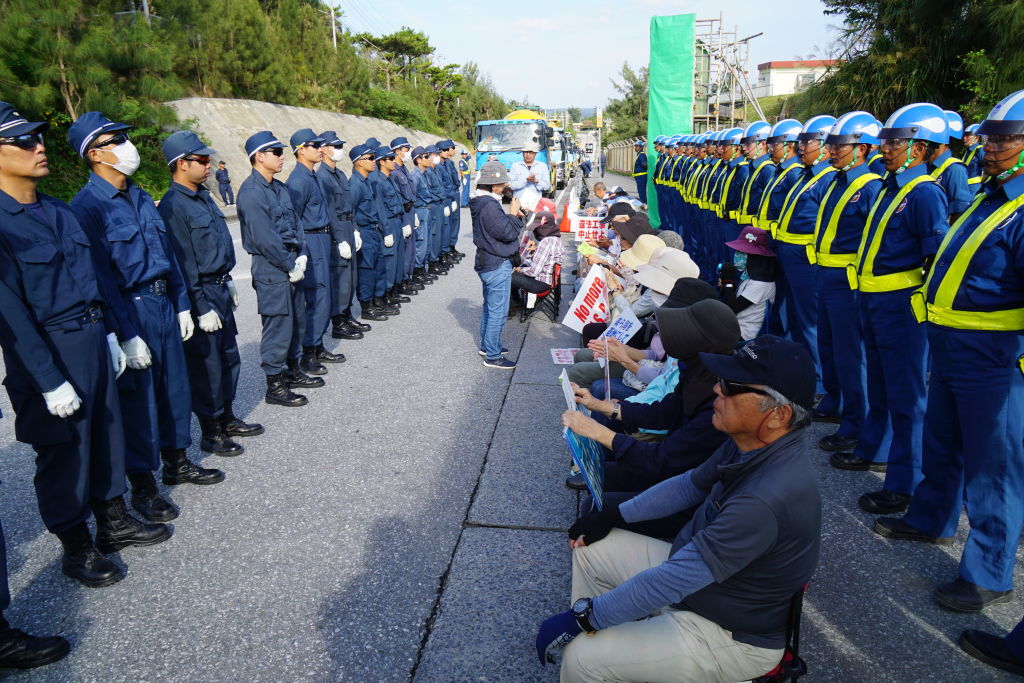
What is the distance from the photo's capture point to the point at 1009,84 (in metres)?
10.9

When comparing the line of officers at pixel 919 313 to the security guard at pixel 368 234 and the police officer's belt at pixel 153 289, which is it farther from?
the security guard at pixel 368 234

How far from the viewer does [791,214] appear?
16.7 feet

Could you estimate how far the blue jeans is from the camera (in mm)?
5926

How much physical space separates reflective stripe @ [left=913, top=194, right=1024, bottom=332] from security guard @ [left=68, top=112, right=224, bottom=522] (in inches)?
153

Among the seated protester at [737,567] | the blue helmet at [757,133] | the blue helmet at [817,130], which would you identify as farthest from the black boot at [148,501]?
the blue helmet at [757,133]

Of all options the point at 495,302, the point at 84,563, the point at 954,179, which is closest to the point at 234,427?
the point at 84,563

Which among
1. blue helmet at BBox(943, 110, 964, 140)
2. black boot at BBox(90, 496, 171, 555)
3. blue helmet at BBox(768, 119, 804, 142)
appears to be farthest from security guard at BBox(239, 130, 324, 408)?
blue helmet at BBox(943, 110, 964, 140)

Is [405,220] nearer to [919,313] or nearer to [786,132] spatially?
[786,132]

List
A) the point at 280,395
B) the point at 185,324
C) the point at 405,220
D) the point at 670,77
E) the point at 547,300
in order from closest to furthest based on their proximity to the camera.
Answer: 1. the point at 185,324
2. the point at 280,395
3. the point at 547,300
4. the point at 405,220
5. the point at 670,77

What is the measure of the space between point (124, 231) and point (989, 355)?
416cm

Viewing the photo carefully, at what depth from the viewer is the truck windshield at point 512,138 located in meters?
21.5

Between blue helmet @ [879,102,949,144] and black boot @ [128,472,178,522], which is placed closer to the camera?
black boot @ [128,472,178,522]

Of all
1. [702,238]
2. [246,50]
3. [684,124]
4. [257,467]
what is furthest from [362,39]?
[257,467]

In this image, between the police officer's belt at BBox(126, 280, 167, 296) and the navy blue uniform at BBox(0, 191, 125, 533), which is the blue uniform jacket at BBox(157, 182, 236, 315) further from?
the navy blue uniform at BBox(0, 191, 125, 533)
